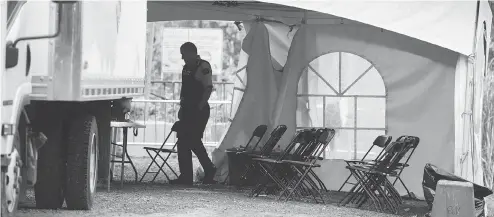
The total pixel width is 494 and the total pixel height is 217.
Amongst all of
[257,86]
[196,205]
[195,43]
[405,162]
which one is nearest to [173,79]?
[195,43]

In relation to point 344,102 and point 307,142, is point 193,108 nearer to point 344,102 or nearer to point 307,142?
point 344,102

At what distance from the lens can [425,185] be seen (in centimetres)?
1290

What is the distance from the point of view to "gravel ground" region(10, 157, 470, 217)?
11430mm

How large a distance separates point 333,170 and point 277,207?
289 cm

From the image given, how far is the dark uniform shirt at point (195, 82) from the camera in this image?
16.5 meters

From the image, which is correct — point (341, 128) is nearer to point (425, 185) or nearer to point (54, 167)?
point (425, 185)

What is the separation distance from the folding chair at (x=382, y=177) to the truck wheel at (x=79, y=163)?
3.28m

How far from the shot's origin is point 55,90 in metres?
9.76

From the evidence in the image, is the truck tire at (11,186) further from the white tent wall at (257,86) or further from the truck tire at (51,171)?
the white tent wall at (257,86)

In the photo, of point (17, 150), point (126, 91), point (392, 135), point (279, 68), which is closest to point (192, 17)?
point (279, 68)

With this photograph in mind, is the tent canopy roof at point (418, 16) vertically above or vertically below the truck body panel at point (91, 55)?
above

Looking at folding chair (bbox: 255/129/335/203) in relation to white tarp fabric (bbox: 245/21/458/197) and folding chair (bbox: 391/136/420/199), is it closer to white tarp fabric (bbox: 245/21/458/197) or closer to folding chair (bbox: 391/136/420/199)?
folding chair (bbox: 391/136/420/199)

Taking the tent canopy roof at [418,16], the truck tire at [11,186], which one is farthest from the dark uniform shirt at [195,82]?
the truck tire at [11,186]

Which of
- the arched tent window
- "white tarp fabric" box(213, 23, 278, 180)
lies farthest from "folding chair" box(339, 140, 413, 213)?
"white tarp fabric" box(213, 23, 278, 180)
